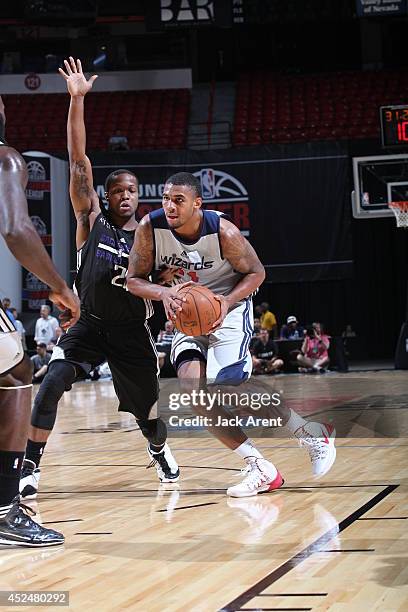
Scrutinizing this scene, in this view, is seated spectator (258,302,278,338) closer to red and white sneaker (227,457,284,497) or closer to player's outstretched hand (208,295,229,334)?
red and white sneaker (227,457,284,497)

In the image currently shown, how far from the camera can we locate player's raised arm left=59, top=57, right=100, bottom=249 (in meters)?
5.43

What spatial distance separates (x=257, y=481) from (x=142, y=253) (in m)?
1.40

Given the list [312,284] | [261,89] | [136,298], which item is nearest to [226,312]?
[136,298]

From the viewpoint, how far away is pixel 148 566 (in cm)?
343

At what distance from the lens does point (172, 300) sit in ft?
15.5

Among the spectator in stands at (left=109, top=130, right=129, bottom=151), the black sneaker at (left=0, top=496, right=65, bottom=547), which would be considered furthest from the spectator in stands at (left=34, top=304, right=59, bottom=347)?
the black sneaker at (left=0, top=496, right=65, bottom=547)

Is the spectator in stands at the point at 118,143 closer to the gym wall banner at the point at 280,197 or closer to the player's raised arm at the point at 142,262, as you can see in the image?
the gym wall banner at the point at 280,197

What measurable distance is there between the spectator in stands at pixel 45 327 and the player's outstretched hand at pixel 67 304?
13.6 m

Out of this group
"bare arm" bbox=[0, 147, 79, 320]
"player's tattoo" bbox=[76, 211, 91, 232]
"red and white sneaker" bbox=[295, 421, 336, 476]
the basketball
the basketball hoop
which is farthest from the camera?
the basketball hoop

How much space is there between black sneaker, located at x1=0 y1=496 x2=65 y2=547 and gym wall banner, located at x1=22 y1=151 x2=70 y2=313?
14609 mm

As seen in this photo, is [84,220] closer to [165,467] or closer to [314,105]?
[165,467]

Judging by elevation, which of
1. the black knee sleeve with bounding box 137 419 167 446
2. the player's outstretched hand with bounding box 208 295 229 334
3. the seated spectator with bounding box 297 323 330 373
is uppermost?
the player's outstretched hand with bounding box 208 295 229 334

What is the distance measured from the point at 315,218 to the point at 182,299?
49.3 ft

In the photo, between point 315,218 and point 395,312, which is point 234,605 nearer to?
point 315,218
